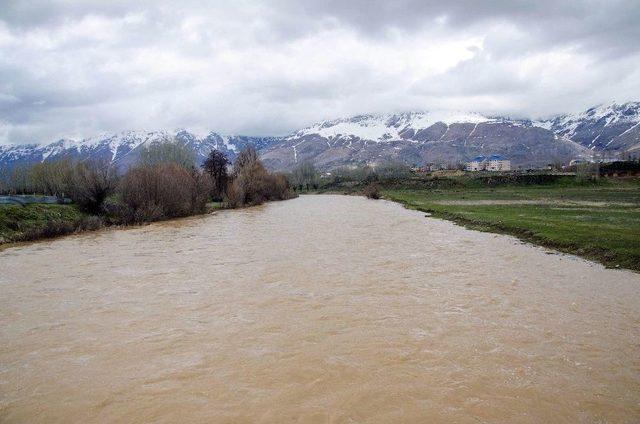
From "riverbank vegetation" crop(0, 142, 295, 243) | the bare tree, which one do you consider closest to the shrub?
"riverbank vegetation" crop(0, 142, 295, 243)

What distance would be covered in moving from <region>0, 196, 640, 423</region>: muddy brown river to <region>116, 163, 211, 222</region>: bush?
1042 inches

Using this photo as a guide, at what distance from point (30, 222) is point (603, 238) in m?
45.1

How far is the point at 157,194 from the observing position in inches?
2057

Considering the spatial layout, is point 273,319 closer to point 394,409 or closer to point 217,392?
point 217,392

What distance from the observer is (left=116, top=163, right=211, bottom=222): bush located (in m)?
49.1

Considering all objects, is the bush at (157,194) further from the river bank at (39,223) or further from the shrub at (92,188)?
the river bank at (39,223)

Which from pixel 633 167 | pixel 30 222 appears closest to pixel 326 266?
pixel 30 222

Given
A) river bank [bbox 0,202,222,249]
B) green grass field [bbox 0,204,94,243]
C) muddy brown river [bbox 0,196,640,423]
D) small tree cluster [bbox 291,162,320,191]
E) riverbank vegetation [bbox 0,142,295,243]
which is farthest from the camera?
small tree cluster [bbox 291,162,320,191]

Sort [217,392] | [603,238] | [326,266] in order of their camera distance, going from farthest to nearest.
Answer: [603,238]
[326,266]
[217,392]

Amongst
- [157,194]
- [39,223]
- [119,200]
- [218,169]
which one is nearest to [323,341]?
[39,223]

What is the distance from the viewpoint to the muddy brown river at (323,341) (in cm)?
846

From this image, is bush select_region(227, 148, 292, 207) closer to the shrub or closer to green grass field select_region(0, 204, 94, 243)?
the shrub

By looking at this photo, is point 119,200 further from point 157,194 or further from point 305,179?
point 305,179

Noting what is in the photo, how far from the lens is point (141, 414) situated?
8.21m
